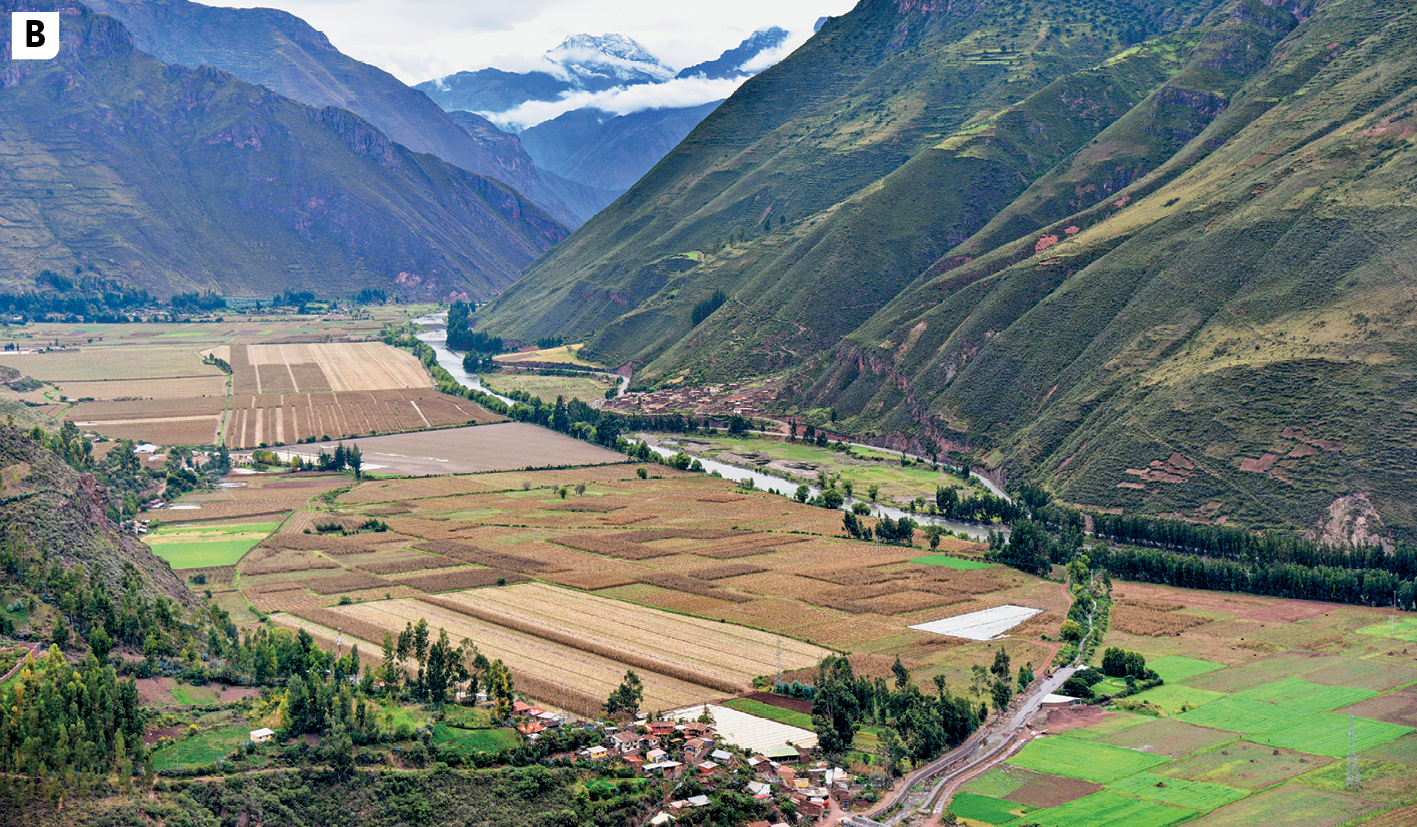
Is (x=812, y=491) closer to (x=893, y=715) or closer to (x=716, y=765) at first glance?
(x=893, y=715)

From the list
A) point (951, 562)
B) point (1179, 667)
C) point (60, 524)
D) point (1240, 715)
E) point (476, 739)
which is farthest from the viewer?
point (951, 562)

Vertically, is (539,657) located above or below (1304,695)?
below

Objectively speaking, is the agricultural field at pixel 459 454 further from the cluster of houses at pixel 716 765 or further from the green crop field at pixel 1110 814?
the green crop field at pixel 1110 814

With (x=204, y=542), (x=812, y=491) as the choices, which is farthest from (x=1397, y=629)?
(x=204, y=542)

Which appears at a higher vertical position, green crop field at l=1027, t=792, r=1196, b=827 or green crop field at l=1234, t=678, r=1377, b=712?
green crop field at l=1234, t=678, r=1377, b=712

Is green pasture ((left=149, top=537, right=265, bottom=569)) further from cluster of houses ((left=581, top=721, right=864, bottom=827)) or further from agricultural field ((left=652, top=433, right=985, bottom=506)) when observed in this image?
agricultural field ((left=652, top=433, right=985, bottom=506))

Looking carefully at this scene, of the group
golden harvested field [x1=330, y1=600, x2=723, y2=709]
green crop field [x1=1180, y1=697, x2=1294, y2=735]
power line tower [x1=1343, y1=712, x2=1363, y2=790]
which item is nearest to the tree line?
golden harvested field [x1=330, y1=600, x2=723, y2=709]
